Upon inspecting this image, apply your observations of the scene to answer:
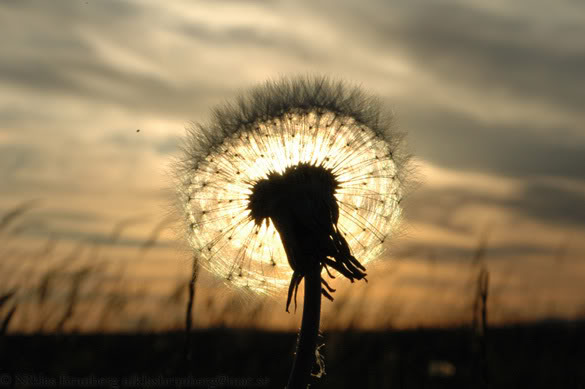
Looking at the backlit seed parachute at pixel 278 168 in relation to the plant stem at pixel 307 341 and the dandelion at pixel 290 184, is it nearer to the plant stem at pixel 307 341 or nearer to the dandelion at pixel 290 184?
the dandelion at pixel 290 184

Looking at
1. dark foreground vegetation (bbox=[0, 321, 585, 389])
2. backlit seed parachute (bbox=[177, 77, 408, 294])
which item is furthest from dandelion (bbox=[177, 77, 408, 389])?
dark foreground vegetation (bbox=[0, 321, 585, 389])

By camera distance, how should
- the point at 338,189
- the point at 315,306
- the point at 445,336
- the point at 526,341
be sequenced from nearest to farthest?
the point at 315,306, the point at 338,189, the point at 445,336, the point at 526,341

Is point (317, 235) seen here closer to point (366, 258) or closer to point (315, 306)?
point (315, 306)

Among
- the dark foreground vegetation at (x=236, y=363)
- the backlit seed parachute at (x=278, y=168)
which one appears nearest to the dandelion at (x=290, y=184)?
the backlit seed parachute at (x=278, y=168)

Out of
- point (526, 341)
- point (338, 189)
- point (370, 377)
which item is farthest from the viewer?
point (526, 341)

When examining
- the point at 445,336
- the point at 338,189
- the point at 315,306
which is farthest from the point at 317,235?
the point at 445,336

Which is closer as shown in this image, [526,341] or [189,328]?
[189,328]

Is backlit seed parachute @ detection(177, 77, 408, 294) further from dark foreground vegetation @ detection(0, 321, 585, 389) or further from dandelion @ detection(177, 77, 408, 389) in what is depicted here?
dark foreground vegetation @ detection(0, 321, 585, 389)

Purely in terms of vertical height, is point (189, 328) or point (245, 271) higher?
point (245, 271)
